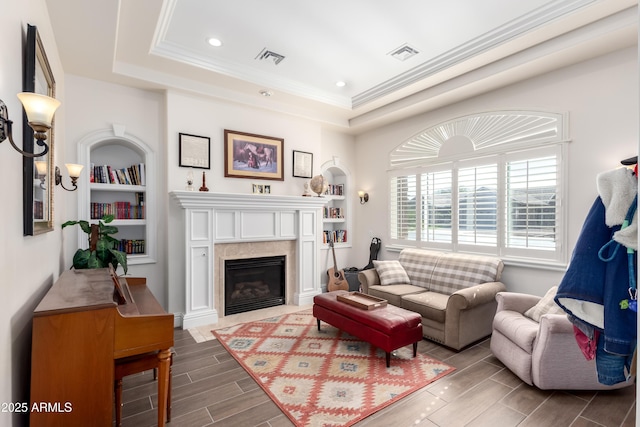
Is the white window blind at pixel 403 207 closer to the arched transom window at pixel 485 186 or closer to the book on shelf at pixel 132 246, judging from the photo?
the arched transom window at pixel 485 186

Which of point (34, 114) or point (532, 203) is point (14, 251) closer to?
point (34, 114)

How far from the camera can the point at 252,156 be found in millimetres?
4652

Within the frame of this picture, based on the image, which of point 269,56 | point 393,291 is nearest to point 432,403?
point 393,291

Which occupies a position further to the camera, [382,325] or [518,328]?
[382,325]

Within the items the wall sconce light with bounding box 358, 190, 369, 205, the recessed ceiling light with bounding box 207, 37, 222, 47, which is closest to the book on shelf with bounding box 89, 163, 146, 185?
the recessed ceiling light with bounding box 207, 37, 222, 47

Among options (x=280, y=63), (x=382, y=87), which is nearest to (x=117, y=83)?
(x=280, y=63)

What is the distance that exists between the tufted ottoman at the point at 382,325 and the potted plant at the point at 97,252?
2162mm

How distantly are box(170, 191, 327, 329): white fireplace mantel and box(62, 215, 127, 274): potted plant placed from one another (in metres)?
0.99

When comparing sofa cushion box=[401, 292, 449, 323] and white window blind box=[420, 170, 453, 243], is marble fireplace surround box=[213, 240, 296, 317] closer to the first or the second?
sofa cushion box=[401, 292, 449, 323]


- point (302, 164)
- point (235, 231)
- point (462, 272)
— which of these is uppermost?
point (302, 164)

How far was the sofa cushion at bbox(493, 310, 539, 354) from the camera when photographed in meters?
2.62

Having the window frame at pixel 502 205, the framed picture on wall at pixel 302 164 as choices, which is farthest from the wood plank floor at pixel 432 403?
the framed picture on wall at pixel 302 164

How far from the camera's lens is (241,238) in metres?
4.43

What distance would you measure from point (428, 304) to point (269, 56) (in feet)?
11.2
